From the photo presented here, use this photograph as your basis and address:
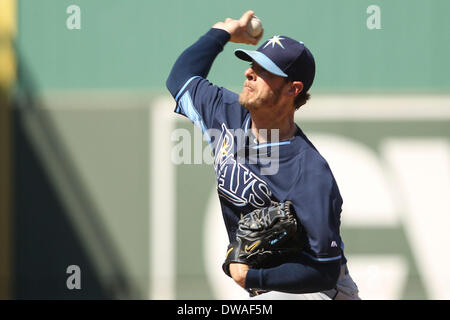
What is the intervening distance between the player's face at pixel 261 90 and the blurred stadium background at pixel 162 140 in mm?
3396

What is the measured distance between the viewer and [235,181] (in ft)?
10.8

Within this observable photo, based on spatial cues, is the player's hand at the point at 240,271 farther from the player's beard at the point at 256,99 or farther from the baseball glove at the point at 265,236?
the player's beard at the point at 256,99

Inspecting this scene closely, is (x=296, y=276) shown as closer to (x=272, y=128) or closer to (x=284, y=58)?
(x=272, y=128)

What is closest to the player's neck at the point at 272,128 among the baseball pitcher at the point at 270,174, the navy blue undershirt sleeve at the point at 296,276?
the baseball pitcher at the point at 270,174

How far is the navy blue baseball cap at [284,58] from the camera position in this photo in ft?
10.4

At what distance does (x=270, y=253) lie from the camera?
3217 mm

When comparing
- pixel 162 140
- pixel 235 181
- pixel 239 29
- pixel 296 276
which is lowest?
pixel 296 276

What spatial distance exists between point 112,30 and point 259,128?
3.70 m

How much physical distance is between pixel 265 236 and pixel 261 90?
61cm

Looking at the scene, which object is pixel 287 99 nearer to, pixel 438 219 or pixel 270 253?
pixel 270 253

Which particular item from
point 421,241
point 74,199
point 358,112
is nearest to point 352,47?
point 358,112

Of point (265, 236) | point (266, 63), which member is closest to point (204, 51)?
point (266, 63)

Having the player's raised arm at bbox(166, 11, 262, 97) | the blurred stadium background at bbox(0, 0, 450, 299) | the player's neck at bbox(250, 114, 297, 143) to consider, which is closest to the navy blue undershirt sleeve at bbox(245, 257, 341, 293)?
the player's neck at bbox(250, 114, 297, 143)

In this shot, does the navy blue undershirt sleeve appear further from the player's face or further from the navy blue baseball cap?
the navy blue baseball cap
